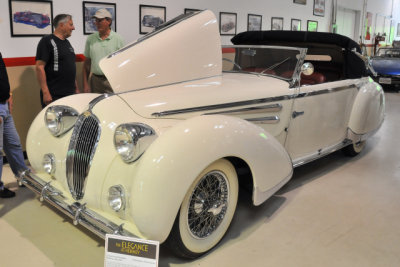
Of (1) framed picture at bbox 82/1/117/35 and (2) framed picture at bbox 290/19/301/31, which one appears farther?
(2) framed picture at bbox 290/19/301/31

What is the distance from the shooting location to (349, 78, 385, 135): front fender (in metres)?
4.32

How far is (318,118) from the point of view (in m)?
3.76

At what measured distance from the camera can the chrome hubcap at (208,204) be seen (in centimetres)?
243

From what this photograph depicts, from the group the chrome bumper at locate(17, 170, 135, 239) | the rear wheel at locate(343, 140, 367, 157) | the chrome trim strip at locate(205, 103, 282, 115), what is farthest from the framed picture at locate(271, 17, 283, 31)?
the chrome bumper at locate(17, 170, 135, 239)

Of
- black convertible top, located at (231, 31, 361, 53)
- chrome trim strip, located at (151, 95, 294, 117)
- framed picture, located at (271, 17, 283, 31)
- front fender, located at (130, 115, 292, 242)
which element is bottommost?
front fender, located at (130, 115, 292, 242)

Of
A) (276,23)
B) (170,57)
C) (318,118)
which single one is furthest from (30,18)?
(276,23)

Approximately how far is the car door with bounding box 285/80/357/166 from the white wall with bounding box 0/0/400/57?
2.98 m

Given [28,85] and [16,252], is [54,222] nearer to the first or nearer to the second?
[16,252]

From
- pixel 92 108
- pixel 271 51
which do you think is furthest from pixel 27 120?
pixel 271 51

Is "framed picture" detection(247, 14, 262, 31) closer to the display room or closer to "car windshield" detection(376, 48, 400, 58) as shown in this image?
the display room

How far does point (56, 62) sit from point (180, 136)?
2540 millimetres

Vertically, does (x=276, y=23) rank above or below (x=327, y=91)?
above

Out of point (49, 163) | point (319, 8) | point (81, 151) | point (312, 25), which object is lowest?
point (49, 163)

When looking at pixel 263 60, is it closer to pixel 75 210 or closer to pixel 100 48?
pixel 100 48
